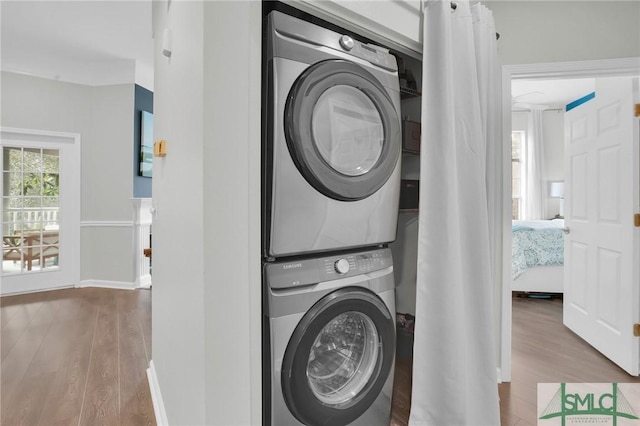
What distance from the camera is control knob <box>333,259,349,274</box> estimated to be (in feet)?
4.67

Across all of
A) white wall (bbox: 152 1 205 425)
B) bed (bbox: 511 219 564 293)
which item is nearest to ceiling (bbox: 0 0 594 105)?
bed (bbox: 511 219 564 293)

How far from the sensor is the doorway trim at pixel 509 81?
211cm

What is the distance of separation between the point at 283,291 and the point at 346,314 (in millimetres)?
349

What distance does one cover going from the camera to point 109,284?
→ 14.9 feet

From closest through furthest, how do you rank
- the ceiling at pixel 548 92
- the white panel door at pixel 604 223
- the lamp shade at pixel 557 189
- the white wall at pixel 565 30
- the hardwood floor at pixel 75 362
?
1. the hardwood floor at pixel 75 362
2. the white wall at pixel 565 30
3. the white panel door at pixel 604 223
4. the ceiling at pixel 548 92
5. the lamp shade at pixel 557 189

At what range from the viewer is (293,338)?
4.25ft

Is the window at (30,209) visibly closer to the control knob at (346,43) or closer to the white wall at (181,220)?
the white wall at (181,220)

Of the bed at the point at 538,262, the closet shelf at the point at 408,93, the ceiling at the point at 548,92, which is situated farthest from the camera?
the ceiling at the point at 548,92

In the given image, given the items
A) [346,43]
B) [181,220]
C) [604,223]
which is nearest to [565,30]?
[604,223]

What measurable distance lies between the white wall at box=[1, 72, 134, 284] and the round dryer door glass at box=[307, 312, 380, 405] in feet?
12.4

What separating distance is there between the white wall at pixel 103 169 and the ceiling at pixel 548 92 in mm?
5760

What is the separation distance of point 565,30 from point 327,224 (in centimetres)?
197

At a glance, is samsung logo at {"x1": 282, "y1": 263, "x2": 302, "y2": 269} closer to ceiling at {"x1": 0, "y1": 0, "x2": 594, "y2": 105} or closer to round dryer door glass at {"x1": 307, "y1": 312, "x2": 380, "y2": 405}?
round dryer door glass at {"x1": 307, "y1": 312, "x2": 380, "y2": 405}

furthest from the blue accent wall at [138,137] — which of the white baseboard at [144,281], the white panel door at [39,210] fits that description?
the white baseboard at [144,281]
